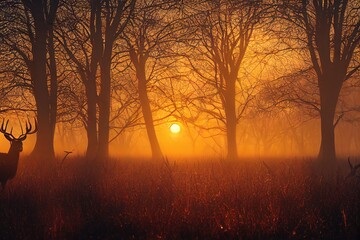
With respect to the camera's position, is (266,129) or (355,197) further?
→ (266,129)

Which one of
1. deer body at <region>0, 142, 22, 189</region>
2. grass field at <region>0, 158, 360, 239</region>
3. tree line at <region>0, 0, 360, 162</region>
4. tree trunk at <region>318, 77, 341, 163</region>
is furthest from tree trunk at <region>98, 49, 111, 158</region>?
tree trunk at <region>318, 77, 341, 163</region>

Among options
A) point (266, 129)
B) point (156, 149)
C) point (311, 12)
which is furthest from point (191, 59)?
point (266, 129)

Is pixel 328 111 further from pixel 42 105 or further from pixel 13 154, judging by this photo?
pixel 13 154

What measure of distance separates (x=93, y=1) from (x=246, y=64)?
954cm

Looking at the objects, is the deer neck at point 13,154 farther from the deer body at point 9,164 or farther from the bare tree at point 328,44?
the bare tree at point 328,44

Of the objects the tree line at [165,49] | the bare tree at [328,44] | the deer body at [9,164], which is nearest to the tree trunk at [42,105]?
the tree line at [165,49]

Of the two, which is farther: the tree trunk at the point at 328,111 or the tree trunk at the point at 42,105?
the tree trunk at the point at 328,111

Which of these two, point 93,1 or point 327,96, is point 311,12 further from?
point 93,1

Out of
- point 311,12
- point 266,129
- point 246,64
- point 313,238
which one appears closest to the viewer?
point 313,238

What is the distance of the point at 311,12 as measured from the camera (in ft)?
46.9

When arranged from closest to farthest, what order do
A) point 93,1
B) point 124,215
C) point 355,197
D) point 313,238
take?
1. point 313,238
2. point 124,215
3. point 355,197
4. point 93,1

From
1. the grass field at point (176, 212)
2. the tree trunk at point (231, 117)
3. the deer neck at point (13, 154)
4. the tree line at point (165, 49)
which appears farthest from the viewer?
the tree trunk at point (231, 117)

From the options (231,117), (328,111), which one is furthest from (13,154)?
(231,117)

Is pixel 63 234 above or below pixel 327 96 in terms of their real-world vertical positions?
below
